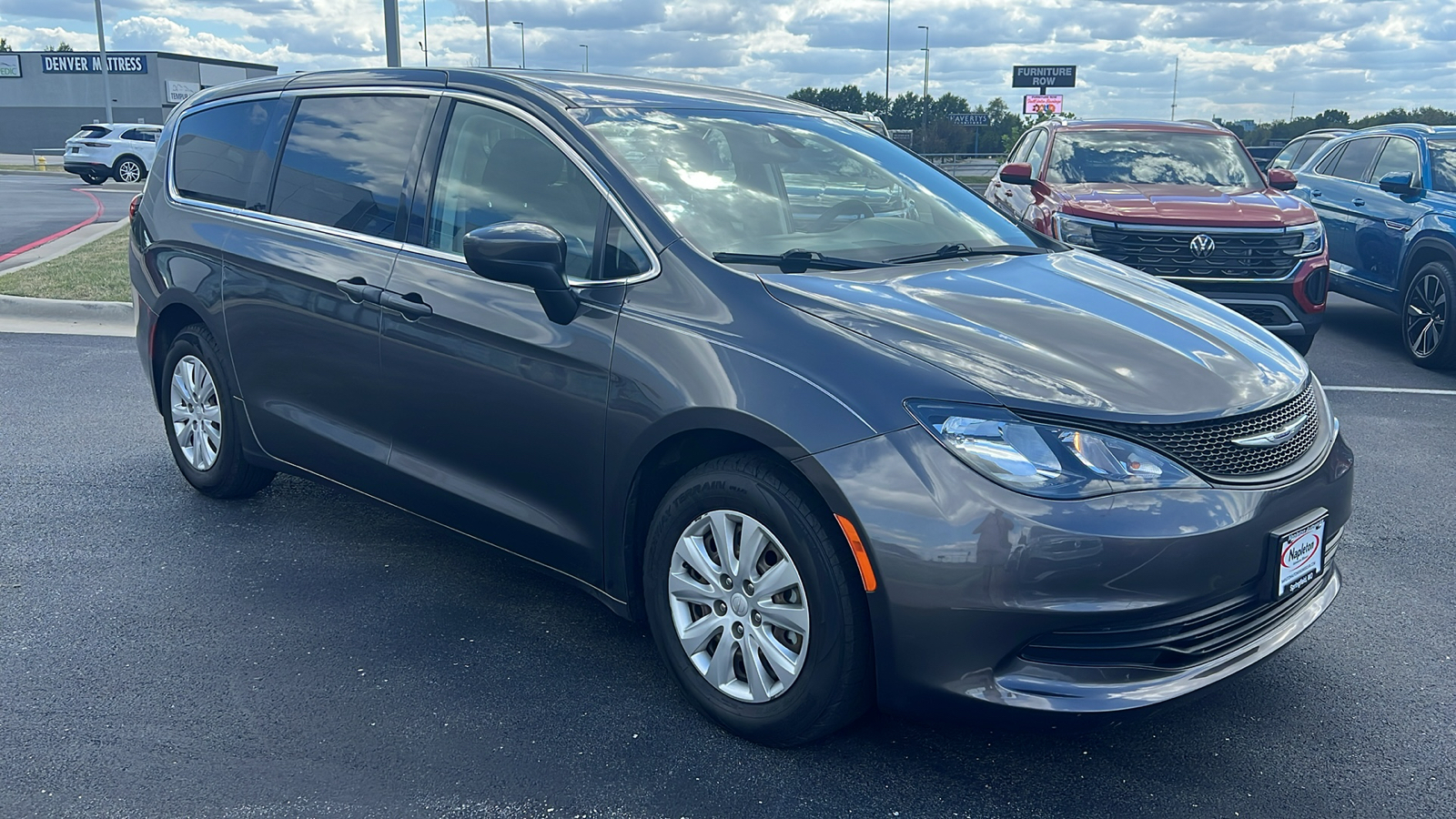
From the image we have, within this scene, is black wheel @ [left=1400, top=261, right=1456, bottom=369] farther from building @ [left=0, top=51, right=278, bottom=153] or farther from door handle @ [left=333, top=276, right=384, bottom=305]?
building @ [left=0, top=51, right=278, bottom=153]

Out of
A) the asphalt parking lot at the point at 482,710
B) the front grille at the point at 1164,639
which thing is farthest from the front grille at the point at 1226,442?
the asphalt parking lot at the point at 482,710

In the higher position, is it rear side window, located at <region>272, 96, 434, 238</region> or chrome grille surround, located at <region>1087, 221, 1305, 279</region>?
rear side window, located at <region>272, 96, 434, 238</region>

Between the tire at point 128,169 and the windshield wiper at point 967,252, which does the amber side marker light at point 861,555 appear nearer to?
the windshield wiper at point 967,252

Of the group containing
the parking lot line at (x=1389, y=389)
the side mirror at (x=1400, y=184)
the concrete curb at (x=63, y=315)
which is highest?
the side mirror at (x=1400, y=184)

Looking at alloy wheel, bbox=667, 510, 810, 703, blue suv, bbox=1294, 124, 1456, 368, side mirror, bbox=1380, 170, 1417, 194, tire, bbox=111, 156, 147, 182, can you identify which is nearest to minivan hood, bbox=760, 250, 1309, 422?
alloy wheel, bbox=667, 510, 810, 703

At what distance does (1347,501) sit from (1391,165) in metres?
7.45

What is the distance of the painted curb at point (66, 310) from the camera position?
32.4 feet

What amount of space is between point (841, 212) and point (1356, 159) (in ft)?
26.5

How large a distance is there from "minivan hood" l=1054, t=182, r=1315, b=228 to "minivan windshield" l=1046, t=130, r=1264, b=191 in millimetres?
362

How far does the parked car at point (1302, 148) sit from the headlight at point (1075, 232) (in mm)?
4127

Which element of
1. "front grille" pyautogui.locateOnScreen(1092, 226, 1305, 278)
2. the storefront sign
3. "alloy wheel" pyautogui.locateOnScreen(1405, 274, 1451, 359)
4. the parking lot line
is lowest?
the parking lot line

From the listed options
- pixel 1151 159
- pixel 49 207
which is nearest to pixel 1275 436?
pixel 1151 159

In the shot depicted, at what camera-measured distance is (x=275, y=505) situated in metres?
5.21

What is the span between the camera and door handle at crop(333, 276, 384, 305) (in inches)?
155
